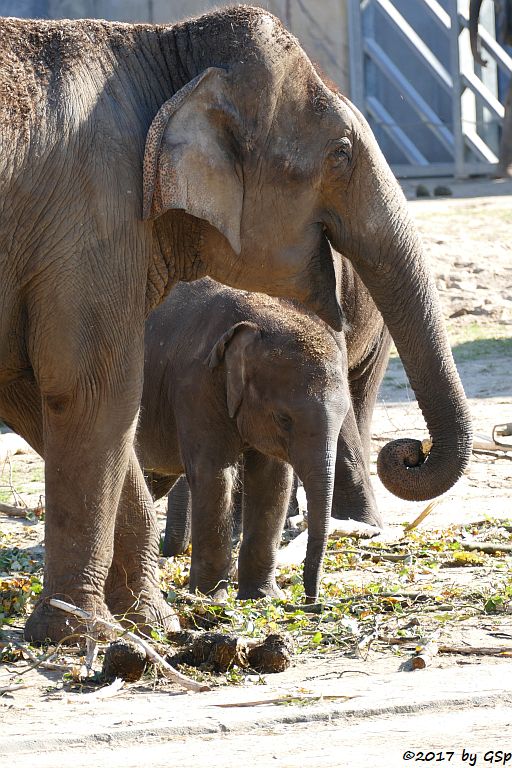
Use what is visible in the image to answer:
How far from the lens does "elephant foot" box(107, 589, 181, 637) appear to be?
4.62m

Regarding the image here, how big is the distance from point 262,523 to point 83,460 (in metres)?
1.47

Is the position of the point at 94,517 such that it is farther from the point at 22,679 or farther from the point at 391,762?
the point at 391,762

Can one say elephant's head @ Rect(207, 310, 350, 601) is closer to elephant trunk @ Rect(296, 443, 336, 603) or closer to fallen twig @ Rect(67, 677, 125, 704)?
elephant trunk @ Rect(296, 443, 336, 603)

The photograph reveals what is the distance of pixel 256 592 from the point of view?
5430mm

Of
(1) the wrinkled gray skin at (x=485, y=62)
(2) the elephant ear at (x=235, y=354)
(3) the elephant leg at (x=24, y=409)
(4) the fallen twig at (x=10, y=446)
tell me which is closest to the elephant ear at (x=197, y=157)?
(3) the elephant leg at (x=24, y=409)

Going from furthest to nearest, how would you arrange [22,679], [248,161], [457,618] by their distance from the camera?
[457,618], [248,161], [22,679]

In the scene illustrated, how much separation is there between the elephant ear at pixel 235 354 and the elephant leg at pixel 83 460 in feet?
4.13

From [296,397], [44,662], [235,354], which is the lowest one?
[44,662]

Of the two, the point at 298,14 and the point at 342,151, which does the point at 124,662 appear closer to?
the point at 342,151

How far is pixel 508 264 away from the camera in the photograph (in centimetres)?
1307

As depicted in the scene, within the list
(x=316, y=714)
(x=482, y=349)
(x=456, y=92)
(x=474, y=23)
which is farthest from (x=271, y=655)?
(x=456, y=92)

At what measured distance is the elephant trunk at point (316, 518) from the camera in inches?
193

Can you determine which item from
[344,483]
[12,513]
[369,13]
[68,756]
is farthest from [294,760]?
[369,13]

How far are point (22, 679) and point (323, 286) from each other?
1423mm
